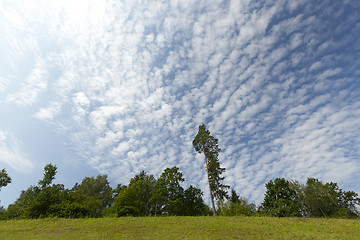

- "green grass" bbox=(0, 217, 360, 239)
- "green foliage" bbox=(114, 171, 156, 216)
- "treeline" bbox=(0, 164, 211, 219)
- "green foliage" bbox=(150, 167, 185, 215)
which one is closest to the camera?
"green grass" bbox=(0, 217, 360, 239)

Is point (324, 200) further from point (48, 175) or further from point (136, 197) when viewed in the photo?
point (48, 175)

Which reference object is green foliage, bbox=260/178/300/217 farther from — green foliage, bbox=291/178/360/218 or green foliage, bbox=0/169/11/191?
green foliage, bbox=0/169/11/191

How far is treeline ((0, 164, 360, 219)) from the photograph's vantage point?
37.5 m

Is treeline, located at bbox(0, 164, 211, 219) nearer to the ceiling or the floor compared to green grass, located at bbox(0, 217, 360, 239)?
nearer to the ceiling

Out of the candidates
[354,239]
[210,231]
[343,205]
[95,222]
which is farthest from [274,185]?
[95,222]

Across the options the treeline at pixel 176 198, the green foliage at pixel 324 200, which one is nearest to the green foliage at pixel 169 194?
the treeline at pixel 176 198

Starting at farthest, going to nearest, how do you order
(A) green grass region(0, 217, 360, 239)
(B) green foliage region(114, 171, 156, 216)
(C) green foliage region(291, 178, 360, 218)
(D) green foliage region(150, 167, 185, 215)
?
(C) green foliage region(291, 178, 360, 218) < (D) green foliage region(150, 167, 185, 215) < (B) green foliage region(114, 171, 156, 216) < (A) green grass region(0, 217, 360, 239)

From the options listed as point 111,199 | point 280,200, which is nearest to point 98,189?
point 111,199

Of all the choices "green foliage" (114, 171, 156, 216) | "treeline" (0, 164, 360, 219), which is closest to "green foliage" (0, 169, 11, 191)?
"treeline" (0, 164, 360, 219)

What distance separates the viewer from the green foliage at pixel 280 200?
1897 inches

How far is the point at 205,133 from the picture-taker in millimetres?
39219

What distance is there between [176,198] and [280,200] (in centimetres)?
3217

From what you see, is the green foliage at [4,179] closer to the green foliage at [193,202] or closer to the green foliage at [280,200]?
the green foliage at [193,202]

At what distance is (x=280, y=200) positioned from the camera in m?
50.4
